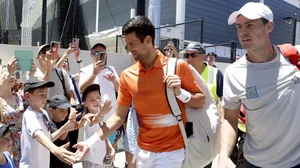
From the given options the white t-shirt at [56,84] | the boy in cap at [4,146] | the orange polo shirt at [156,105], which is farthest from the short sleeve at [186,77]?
the white t-shirt at [56,84]

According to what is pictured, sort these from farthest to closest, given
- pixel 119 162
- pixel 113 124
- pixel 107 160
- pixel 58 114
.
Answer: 1. pixel 119 162
2. pixel 58 114
3. pixel 107 160
4. pixel 113 124

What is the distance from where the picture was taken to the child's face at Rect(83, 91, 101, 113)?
13.0 feet

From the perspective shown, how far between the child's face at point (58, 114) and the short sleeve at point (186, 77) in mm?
1757

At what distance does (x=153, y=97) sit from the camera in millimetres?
2641

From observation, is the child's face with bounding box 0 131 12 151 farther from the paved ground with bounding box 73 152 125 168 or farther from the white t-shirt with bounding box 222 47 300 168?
the paved ground with bounding box 73 152 125 168

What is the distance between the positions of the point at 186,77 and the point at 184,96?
8.8 inches

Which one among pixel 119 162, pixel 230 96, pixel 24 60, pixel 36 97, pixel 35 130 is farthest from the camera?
pixel 119 162

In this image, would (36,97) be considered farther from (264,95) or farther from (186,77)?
(264,95)

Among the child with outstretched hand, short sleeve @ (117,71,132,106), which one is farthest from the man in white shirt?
the child with outstretched hand

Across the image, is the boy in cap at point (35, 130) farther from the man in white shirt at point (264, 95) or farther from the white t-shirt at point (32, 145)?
the man in white shirt at point (264, 95)

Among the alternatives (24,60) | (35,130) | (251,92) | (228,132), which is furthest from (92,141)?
(24,60)

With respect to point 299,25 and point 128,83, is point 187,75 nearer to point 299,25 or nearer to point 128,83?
point 128,83

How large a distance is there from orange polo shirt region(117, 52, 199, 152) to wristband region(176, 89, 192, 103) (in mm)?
79

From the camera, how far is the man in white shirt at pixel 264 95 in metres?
2.17
